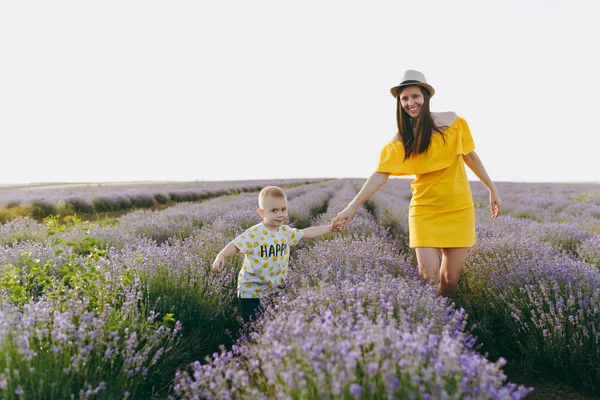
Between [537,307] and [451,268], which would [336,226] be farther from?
[537,307]

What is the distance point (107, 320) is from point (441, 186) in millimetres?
2390

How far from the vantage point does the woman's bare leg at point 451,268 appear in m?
3.11

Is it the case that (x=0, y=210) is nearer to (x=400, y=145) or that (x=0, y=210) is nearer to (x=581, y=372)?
(x=400, y=145)

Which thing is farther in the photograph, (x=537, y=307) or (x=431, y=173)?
(x=431, y=173)

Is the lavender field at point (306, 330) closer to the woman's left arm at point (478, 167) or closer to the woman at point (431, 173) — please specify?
the woman at point (431, 173)

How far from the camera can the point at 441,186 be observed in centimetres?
305

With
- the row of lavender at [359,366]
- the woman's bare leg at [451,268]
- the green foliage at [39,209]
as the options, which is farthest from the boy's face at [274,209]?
the green foliage at [39,209]

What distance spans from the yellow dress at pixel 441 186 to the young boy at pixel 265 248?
0.67m

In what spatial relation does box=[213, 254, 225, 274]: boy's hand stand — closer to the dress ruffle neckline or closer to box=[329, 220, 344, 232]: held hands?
box=[329, 220, 344, 232]: held hands

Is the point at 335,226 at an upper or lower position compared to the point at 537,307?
upper

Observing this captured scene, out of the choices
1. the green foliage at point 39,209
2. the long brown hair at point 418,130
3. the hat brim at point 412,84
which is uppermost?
the hat brim at point 412,84

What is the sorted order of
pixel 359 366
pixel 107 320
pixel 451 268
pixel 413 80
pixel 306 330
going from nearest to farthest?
pixel 359 366, pixel 306 330, pixel 107 320, pixel 413 80, pixel 451 268

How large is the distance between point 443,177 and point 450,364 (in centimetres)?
202

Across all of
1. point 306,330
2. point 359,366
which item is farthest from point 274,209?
point 359,366
